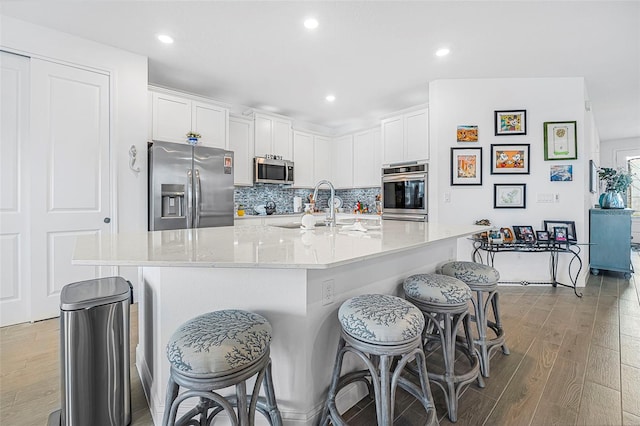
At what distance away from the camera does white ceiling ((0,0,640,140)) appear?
232cm

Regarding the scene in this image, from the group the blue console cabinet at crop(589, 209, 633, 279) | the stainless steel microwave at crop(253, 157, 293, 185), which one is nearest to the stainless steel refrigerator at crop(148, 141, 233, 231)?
the stainless steel microwave at crop(253, 157, 293, 185)

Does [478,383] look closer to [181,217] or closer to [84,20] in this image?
[181,217]

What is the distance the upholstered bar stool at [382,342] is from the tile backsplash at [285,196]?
3.75 m

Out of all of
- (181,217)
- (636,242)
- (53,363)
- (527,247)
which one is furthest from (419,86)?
(636,242)

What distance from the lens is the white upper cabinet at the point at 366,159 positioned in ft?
16.8

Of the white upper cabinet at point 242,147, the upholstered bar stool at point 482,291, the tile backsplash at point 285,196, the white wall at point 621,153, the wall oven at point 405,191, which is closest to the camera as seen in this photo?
the upholstered bar stool at point 482,291

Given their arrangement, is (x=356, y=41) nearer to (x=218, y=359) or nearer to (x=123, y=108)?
(x=123, y=108)

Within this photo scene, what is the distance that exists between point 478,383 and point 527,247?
2.36 metres

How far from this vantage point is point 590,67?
3316 millimetres

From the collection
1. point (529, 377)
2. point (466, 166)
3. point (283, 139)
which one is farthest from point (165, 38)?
point (529, 377)

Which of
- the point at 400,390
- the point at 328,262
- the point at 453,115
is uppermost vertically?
the point at 453,115

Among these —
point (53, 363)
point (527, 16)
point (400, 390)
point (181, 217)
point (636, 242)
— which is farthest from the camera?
point (636, 242)

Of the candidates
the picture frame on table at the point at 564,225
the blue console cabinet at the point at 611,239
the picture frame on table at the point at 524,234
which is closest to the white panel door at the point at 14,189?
the picture frame on table at the point at 524,234

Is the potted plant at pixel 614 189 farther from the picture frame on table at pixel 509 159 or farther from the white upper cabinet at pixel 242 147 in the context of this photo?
the white upper cabinet at pixel 242 147
